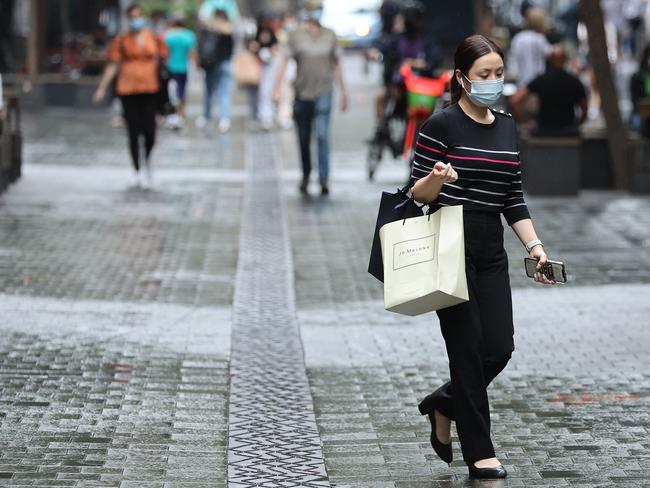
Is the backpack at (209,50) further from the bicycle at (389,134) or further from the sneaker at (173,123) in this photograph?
the bicycle at (389,134)

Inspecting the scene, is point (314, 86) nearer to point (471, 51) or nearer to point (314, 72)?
point (314, 72)

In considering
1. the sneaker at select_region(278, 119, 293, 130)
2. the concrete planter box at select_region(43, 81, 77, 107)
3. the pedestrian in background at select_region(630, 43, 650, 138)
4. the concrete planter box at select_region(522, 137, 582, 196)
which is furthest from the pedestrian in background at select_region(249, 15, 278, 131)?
the concrete planter box at select_region(522, 137, 582, 196)

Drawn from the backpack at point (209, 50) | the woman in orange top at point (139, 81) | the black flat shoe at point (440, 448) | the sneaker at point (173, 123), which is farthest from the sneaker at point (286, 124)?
the black flat shoe at point (440, 448)

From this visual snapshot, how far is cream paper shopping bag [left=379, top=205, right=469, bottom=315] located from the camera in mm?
5762

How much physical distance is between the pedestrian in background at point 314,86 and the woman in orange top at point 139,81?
1.37 metres

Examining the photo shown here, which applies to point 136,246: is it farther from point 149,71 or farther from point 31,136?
point 31,136

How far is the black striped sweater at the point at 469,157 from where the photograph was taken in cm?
592

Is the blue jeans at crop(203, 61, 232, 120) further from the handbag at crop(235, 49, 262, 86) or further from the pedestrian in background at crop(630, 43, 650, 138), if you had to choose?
the pedestrian in background at crop(630, 43, 650, 138)

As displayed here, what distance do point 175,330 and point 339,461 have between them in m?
2.84

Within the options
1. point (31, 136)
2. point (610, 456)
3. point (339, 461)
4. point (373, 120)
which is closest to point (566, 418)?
point (610, 456)

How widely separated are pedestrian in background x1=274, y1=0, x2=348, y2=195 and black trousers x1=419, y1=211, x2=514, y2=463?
9.36m

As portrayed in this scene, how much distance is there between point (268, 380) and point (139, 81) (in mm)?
8038

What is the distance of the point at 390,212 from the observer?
19.6 feet

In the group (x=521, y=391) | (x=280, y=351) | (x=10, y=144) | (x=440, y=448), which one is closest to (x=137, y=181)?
(x=10, y=144)
